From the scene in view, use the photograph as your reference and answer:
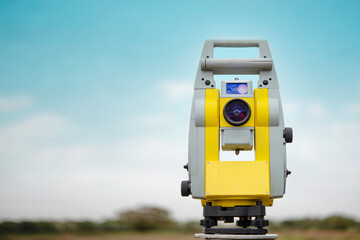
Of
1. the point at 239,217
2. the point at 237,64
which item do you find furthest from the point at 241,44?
the point at 239,217

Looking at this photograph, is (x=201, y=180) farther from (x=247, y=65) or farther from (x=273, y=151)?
(x=247, y=65)

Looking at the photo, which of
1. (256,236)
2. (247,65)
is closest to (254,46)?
(247,65)

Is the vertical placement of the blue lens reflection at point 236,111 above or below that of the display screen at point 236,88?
below

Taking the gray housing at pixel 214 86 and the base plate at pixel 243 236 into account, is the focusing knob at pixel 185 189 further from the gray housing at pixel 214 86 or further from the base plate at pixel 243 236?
the base plate at pixel 243 236

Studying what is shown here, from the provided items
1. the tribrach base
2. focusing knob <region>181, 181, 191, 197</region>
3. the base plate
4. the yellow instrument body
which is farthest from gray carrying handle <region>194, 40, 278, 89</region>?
the base plate

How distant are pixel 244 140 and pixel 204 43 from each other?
157 centimetres

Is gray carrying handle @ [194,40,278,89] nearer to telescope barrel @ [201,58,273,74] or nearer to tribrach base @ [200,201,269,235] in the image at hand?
telescope barrel @ [201,58,273,74]

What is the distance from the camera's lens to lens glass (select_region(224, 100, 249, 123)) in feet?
16.6

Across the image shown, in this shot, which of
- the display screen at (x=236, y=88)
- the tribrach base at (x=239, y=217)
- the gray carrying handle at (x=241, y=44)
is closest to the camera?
the tribrach base at (x=239, y=217)

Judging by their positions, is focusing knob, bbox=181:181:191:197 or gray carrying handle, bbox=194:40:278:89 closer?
focusing knob, bbox=181:181:191:197

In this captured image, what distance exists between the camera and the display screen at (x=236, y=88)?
5.27 m

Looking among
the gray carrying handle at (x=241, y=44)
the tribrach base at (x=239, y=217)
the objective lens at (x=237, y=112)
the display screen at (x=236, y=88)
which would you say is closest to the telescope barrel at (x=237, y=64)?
the gray carrying handle at (x=241, y=44)

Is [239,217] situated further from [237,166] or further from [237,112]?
[237,112]

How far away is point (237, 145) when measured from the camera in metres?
5.08
